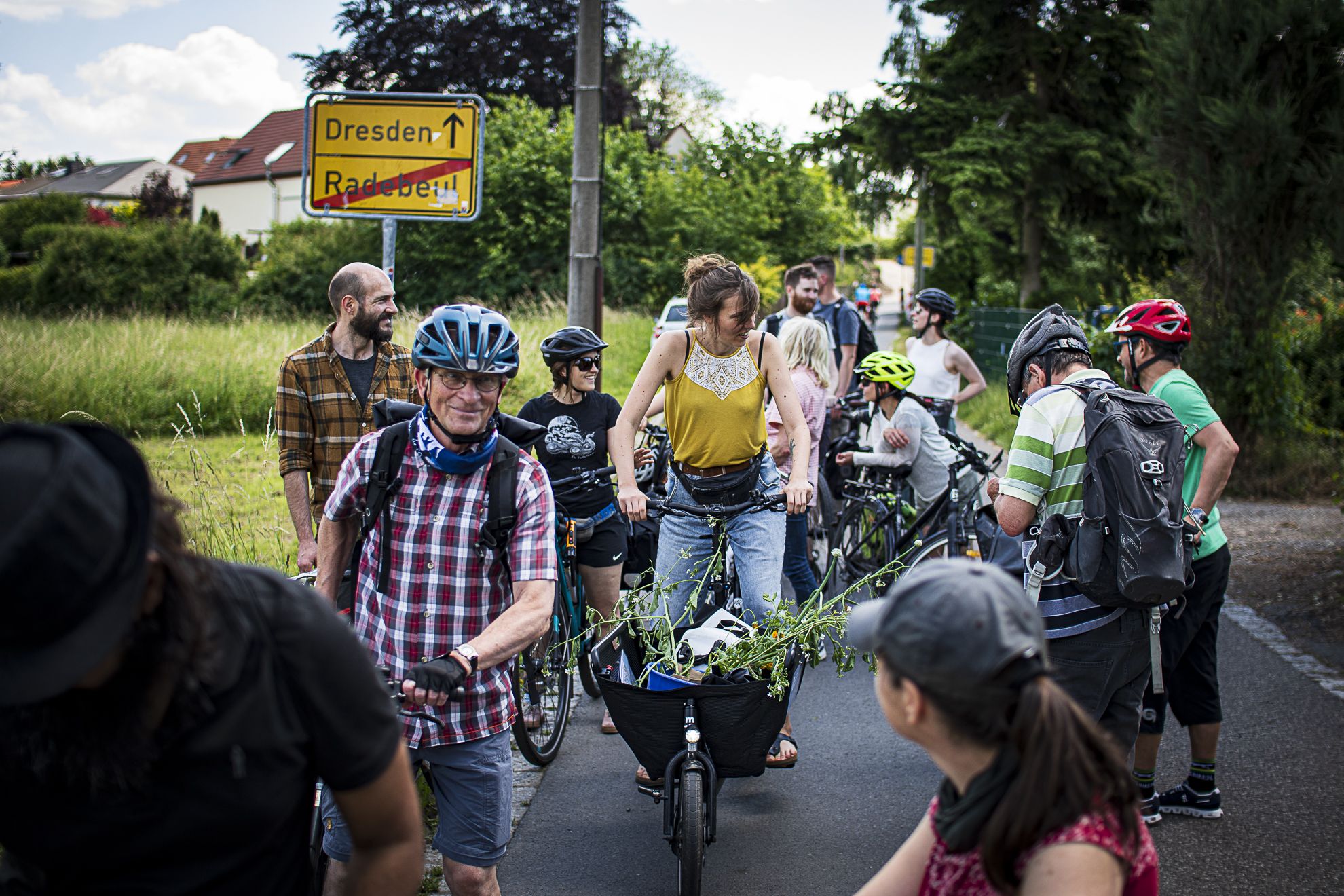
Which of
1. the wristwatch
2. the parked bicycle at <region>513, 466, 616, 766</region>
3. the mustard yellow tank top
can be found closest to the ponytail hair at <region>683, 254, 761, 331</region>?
the mustard yellow tank top

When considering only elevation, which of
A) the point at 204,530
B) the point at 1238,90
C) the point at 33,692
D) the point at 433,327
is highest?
the point at 1238,90

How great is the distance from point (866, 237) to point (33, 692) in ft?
207

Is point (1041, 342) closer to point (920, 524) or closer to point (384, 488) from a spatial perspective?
point (384, 488)

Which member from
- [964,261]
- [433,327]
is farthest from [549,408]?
[964,261]

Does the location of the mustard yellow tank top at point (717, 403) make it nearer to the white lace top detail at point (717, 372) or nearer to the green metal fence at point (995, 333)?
the white lace top detail at point (717, 372)

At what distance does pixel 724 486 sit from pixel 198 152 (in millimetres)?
82054

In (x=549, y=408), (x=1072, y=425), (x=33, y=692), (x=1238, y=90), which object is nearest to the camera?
(x=33, y=692)

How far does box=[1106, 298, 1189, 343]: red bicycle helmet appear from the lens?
14.4ft

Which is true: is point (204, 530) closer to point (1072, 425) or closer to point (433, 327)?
point (433, 327)

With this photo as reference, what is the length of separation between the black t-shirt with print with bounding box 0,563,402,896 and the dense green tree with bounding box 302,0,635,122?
36306mm

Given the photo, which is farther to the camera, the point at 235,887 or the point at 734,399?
the point at 734,399

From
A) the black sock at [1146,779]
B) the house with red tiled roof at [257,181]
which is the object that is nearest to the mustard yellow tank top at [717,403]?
the black sock at [1146,779]

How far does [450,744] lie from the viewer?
2830 millimetres

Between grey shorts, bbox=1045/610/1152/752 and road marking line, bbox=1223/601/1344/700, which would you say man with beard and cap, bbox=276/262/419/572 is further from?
road marking line, bbox=1223/601/1344/700
